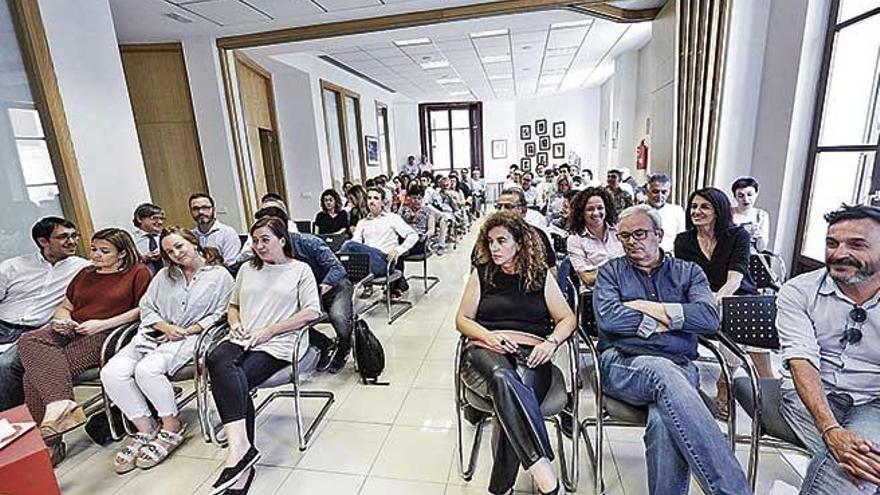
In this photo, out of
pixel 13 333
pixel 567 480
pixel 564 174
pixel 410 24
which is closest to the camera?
pixel 567 480

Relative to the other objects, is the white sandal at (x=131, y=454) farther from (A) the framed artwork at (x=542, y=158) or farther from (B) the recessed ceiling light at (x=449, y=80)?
(A) the framed artwork at (x=542, y=158)

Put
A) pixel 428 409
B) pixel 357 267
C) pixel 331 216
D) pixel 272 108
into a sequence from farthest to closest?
1. pixel 272 108
2. pixel 331 216
3. pixel 357 267
4. pixel 428 409

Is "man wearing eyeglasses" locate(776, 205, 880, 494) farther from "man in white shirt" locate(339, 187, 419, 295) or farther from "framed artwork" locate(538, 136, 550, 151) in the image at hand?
"framed artwork" locate(538, 136, 550, 151)

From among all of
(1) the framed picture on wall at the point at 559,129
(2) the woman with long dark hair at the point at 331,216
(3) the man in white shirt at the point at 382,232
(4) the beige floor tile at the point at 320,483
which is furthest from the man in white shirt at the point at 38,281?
(1) the framed picture on wall at the point at 559,129

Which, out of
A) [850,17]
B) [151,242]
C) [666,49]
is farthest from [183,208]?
[850,17]

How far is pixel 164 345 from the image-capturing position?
2.33 m

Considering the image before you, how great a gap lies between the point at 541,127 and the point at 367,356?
1261cm

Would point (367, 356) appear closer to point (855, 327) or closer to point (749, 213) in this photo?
point (855, 327)

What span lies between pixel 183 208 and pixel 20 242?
2.69 meters

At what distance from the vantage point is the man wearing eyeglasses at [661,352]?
5.07 ft

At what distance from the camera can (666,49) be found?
18.7 feet

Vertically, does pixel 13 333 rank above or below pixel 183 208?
below

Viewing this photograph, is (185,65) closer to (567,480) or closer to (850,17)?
(567,480)

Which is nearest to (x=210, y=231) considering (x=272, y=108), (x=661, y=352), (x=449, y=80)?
(x=661, y=352)
